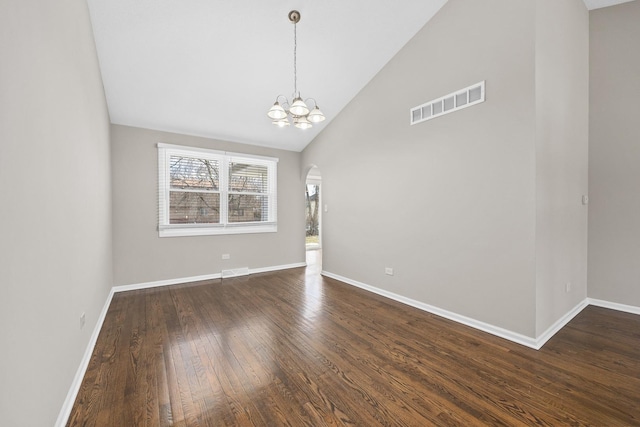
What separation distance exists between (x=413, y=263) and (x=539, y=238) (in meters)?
1.44

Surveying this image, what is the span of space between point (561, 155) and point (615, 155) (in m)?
1.25

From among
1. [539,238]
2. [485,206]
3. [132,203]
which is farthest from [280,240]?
[539,238]

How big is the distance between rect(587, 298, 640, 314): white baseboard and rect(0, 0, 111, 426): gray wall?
5.61 meters

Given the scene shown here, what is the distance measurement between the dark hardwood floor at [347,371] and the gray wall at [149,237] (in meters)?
1.20

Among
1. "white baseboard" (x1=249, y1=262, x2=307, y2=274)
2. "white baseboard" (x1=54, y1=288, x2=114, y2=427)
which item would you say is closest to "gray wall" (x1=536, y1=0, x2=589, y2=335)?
"white baseboard" (x1=54, y1=288, x2=114, y2=427)

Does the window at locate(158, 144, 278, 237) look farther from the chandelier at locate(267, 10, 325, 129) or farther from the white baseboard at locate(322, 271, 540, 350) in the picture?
the white baseboard at locate(322, 271, 540, 350)

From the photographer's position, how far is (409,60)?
3.62m

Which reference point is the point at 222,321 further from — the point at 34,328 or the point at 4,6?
the point at 4,6

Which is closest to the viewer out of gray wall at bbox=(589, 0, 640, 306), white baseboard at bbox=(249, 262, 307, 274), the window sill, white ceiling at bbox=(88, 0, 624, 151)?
white ceiling at bbox=(88, 0, 624, 151)

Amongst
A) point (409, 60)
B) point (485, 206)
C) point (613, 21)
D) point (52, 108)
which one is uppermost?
point (613, 21)

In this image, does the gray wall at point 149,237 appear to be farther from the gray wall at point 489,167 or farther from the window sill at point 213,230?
the gray wall at point 489,167

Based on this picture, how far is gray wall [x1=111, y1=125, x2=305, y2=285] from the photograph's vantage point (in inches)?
168

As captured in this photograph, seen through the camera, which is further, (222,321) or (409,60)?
(409,60)

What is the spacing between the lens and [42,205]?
141 cm
